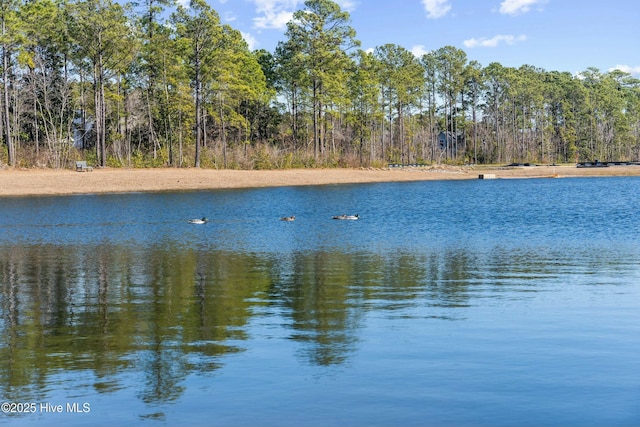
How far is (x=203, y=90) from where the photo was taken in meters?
78.3

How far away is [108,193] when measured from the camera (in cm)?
5781

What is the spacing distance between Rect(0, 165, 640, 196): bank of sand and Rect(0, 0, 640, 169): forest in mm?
4776

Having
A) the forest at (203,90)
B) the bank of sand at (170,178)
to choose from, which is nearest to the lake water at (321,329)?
the bank of sand at (170,178)

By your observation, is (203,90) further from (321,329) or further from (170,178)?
(321,329)

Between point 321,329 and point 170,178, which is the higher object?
point 170,178

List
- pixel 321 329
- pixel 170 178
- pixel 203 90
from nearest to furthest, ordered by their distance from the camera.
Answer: pixel 321 329 < pixel 170 178 < pixel 203 90

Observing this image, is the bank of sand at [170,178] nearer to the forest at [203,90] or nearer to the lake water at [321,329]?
the forest at [203,90]

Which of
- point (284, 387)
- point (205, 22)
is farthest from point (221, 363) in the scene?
point (205, 22)

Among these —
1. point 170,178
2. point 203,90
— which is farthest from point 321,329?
point 203,90

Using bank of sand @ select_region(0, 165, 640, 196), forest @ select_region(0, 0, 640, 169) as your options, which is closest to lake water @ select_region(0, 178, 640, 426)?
bank of sand @ select_region(0, 165, 640, 196)

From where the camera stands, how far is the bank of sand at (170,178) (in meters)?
57.4

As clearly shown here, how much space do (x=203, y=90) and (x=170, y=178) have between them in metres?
17.1

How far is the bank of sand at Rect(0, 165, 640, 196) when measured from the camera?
57375 millimetres

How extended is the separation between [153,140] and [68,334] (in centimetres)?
7231
